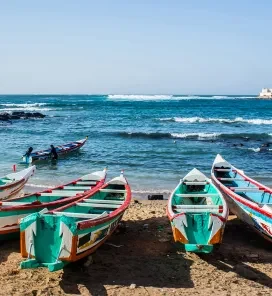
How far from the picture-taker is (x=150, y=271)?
8.49 meters

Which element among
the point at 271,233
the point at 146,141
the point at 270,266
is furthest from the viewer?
the point at 146,141

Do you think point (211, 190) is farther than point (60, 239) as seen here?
Yes

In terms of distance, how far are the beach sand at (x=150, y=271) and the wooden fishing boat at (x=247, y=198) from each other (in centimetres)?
61

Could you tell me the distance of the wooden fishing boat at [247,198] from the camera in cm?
989

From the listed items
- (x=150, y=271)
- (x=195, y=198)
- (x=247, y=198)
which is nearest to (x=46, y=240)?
(x=150, y=271)

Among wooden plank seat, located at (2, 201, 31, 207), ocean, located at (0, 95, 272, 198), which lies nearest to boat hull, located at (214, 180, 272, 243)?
ocean, located at (0, 95, 272, 198)

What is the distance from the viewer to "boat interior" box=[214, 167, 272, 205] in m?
12.0

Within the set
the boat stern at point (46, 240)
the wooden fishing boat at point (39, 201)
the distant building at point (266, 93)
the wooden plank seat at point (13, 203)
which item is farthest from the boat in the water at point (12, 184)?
the distant building at point (266, 93)

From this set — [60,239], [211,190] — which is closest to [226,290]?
[60,239]

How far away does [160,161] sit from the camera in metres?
22.7

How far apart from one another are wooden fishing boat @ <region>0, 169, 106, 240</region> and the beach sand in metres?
0.58

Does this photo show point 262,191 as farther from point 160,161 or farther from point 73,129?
point 73,129

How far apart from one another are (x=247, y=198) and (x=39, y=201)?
6.23 meters

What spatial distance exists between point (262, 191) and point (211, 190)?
1494mm
